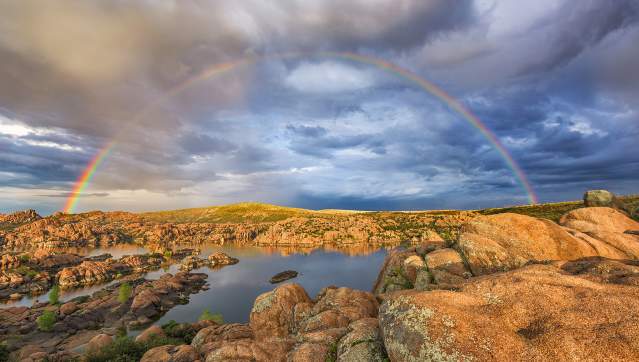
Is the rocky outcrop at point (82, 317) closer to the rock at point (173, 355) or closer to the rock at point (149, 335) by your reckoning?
the rock at point (149, 335)

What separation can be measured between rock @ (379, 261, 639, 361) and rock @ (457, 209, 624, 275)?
10581 millimetres

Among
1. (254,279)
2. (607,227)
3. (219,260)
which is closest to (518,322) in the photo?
(607,227)

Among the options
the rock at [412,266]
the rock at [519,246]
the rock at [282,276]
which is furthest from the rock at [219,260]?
the rock at [519,246]

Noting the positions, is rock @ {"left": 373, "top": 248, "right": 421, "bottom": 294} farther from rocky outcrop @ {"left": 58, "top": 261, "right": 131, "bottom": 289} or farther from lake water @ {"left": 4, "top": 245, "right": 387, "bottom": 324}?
rocky outcrop @ {"left": 58, "top": 261, "right": 131, "bottom": 289}

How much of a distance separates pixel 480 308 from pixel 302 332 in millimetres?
13935

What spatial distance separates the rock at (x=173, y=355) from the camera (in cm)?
2378

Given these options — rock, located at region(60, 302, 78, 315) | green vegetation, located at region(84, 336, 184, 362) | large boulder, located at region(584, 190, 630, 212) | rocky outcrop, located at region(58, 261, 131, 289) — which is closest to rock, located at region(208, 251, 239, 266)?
rocky outcrop, located at region(58, 261, 131, 289)

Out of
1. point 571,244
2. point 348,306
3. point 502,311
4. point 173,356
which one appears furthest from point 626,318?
point 173,356

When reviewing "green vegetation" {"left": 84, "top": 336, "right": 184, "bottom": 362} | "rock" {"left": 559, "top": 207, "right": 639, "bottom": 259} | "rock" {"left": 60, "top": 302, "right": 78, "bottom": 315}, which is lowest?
"rock" {"left": 60, "top": 302, "right": 78, "bottom": 315}

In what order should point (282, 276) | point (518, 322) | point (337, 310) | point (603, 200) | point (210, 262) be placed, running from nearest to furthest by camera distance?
point (518, 322), point (337, 310), point (603, 200), point (282, 276), point (210, 262)

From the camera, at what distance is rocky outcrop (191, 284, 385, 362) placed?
16.0 m

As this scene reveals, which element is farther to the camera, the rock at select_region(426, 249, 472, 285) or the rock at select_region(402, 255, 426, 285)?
the rock at select_region(402, 255, 426, 285)

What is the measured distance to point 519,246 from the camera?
26109 mm

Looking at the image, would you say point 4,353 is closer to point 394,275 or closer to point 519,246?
point 394,275
